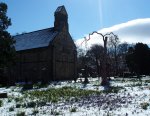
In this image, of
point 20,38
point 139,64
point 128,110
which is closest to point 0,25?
point 128,110

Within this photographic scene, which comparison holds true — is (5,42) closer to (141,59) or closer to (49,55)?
(49,55)

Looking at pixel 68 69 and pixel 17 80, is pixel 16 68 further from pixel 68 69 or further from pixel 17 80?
pixel 68 69

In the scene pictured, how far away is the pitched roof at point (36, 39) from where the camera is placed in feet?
161

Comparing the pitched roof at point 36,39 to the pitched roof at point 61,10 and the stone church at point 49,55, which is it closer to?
the stone church at point 49,55

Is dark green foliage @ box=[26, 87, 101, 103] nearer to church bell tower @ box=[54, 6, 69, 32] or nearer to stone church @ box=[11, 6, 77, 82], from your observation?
stone church @ box=[11, 6, 77, 82]

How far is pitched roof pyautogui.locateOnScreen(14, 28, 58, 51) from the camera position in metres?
48.9

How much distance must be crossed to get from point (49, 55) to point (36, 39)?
19.9 ft

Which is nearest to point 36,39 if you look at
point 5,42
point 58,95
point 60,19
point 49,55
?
point 60,19

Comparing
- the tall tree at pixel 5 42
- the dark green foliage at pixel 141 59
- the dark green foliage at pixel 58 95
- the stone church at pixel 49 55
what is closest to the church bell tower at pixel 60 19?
the stone church at pixel 49 55

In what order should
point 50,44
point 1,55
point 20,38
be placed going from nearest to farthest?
point 1,55 → point 50,44 → point 20,38

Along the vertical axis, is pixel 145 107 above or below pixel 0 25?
below

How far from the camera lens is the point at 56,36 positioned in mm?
48750

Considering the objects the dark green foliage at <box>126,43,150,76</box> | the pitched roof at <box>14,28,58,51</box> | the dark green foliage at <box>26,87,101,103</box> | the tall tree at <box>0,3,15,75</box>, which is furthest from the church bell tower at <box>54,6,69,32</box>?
the dark green foliage at <box>26,87,101,103</box>

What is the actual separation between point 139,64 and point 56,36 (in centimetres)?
1979
